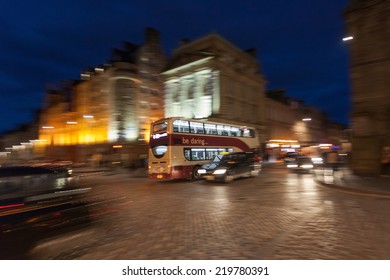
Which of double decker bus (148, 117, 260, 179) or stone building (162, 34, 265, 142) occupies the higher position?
stone building (162, 34, 265, 142)

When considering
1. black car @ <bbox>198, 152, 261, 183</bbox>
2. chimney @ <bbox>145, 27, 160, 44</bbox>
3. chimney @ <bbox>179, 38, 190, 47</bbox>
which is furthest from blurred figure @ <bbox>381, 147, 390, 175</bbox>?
chimney @ <bbox>145, 27, 160, 44</bbox>

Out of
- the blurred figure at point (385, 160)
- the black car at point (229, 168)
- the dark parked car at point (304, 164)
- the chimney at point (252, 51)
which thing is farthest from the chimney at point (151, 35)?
the blurred figure at point (385, 160)

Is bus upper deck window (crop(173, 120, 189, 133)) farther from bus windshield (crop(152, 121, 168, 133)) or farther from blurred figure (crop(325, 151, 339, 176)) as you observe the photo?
blurred figure (crop(325, 151, 339, 176))

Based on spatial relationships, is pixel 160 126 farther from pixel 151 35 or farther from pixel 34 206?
pixel 151 35

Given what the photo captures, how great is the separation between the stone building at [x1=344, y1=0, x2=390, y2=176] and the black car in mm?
7109

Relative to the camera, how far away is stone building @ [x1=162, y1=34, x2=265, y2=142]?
1825 inches

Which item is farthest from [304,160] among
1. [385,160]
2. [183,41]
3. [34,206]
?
[183,41]

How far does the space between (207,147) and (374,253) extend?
1747 cm

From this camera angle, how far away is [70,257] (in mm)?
5410

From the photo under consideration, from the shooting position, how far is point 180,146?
1997 cm

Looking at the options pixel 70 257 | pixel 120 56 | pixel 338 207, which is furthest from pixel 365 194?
pixel 120 56

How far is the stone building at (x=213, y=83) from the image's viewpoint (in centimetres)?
4634

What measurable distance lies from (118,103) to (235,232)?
44.8 m

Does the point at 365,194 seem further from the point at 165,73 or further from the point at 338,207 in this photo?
the point at 165,73
